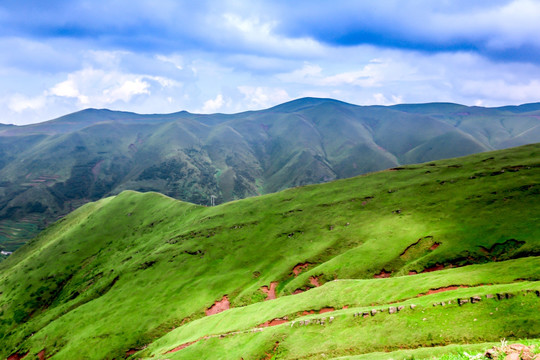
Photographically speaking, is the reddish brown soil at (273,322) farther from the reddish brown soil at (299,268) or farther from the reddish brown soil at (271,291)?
the reddish brown soil at (299,268)

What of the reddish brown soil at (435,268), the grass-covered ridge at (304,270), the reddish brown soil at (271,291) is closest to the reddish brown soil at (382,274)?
the grass-covered ridge at (304,270)

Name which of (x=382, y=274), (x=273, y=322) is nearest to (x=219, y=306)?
(x=273, y=322)

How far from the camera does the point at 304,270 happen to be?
3157 inches

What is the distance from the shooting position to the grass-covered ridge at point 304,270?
37.5 metres

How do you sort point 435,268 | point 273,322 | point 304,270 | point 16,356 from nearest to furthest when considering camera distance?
1. point 273,322
2. point 435,268
3. point 304,270
4. point 16,356

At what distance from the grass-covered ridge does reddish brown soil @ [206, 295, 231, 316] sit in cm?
154

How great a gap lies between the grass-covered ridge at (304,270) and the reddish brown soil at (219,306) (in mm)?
1539

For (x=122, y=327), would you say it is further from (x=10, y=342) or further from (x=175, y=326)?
(x=10, y=342)

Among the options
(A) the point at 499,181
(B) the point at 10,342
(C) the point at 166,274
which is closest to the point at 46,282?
(B) the point at 10,342

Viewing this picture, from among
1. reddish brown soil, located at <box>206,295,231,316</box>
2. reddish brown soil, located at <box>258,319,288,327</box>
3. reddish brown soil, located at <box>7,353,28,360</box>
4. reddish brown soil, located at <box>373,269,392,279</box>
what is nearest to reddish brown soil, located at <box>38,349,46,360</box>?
reddish brown soil, located at <box>7,353,28,360</box>

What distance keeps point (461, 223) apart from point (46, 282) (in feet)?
529

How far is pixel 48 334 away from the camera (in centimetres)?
9200

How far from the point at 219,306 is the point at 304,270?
80.0ft

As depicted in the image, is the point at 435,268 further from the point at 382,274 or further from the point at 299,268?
the point at 299,268
